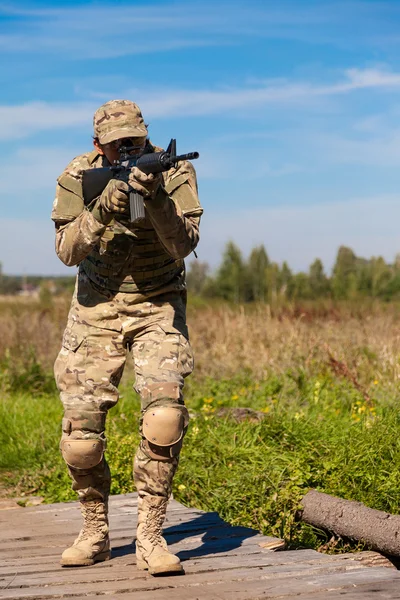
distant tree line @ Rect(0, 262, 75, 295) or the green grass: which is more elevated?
distant tree line @ Rect(0, 262, 75, 295)

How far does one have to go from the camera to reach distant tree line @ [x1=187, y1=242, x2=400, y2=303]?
2205cm

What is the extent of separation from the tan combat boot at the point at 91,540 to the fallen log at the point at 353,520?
5.02 feet

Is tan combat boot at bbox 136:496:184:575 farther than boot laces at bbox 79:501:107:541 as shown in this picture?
No

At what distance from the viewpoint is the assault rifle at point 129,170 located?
373cm

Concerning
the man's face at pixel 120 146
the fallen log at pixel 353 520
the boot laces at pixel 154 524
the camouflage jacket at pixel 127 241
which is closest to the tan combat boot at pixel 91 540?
the boot laces at pixel 154 524

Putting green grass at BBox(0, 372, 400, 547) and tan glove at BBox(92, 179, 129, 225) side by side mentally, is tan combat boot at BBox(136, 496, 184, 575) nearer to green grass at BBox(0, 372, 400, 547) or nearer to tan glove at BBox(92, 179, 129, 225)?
tan glove at BBox(92, 179, 129, 225)

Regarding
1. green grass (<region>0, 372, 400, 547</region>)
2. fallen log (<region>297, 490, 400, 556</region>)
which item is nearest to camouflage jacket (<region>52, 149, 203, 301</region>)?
fallen log (<region>297, 490, 400, 556</region>)

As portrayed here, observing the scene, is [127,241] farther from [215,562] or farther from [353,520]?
[353,520]

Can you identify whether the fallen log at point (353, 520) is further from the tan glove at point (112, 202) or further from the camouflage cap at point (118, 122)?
the camouflage cap at point (118, 122)

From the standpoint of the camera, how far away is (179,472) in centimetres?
637

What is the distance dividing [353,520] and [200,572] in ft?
4.61

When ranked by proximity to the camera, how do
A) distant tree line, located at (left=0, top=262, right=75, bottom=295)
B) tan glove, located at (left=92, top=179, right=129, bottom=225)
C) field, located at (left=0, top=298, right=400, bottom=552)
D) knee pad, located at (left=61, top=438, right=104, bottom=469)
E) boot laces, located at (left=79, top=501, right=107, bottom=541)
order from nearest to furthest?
tan glove, located at (left=92, top=179, right=129, bottom=225) < knee pad, located at (left=61, top=438, right=104, bottom=469) < boot laces, located at (left=79, top=501, right=107, bottom=541) < field, located at (left=0, top=298, right=400, bottom=552) < distant tree line, located at (left=0, top=262, right=75, bottom=295)

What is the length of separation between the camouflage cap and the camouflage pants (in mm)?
768

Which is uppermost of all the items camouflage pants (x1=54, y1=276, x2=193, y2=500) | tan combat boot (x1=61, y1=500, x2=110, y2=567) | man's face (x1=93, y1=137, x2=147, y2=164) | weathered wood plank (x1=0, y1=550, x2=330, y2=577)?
man's face (x1=93, y1=137, x2=147, y2=164)
